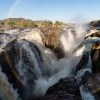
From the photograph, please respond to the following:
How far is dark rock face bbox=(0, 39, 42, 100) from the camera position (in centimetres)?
1848

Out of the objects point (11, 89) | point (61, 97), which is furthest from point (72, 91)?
point (11, 89)

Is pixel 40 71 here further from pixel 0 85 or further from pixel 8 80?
pixel 0 85

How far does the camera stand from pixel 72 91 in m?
14.7

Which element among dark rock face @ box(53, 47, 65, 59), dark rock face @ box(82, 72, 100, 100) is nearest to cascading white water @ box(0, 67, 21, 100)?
dark rock face @ box(82, 72, 100, 100)

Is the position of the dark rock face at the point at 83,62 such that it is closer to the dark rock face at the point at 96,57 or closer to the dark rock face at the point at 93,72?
the dark rock face at the point at 93,72

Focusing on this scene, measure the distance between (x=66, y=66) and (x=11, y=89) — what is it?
817cm

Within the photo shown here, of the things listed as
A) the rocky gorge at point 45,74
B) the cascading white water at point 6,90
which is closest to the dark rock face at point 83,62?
the rocky gorge at point 45,74

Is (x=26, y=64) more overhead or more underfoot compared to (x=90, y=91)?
more overhead

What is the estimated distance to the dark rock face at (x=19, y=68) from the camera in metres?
18.5

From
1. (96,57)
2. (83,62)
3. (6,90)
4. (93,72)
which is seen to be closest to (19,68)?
(6,90)

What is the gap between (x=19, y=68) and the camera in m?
20.0

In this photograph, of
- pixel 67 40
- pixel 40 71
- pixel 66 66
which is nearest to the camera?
pixel 40 71

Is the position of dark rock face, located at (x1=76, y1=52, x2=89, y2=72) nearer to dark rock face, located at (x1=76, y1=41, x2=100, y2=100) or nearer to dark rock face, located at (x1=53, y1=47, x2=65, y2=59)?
dark rock face, located at (x1=76, y1=41, x2=100, y2=100)

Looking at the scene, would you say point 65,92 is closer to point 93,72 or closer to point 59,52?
point 93,72
